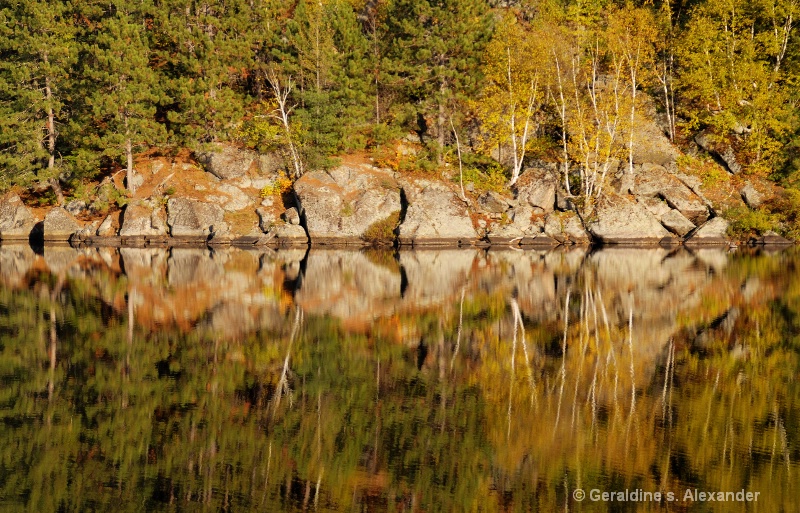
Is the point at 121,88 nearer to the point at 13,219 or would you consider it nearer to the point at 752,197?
the point at 13,219

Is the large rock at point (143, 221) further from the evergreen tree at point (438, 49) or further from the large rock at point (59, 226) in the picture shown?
the evergreen tree at point (438, 49)

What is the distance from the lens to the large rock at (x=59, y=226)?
59875 mm

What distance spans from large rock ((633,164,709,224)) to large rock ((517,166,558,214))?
6.14 meters

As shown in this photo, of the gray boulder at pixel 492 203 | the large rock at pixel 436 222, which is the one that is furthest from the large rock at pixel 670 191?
the large rock at pixel 436 222

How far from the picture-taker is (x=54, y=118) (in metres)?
64.2

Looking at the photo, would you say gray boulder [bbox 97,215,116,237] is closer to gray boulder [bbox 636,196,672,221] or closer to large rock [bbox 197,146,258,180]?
large rock [bbox 197,146,258,180]

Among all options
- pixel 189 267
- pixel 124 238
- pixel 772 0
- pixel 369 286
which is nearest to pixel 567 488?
pixel 369 286

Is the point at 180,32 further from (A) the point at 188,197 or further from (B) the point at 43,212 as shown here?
(B) the point at 43,212

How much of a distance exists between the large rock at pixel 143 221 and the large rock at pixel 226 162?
5387 millimetres

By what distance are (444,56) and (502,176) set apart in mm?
10321

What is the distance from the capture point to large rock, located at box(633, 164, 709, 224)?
197 feet

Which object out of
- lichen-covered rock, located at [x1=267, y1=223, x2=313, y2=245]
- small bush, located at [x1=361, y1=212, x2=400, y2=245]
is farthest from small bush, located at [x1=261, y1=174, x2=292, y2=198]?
small bush, located at [x1=361, y1=212, x2=400, y2=245]

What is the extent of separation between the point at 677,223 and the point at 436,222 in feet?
57.4

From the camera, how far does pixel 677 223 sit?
5922 centimetres
